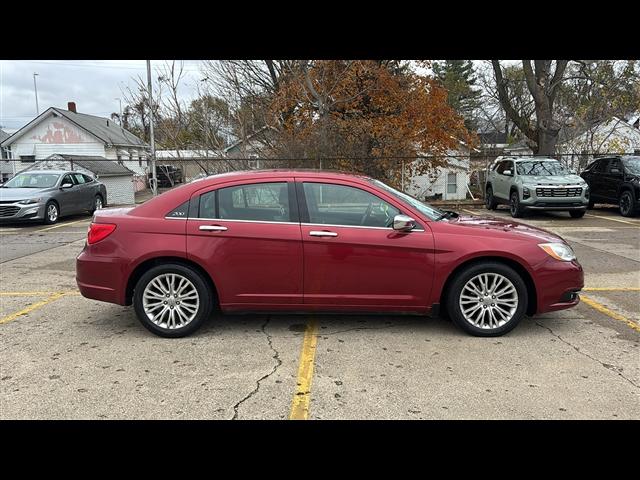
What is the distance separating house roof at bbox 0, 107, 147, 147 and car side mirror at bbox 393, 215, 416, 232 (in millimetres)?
31725

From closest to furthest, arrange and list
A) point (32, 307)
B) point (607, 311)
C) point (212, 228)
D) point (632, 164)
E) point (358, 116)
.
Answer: point (212, 228)
point (607, 311)
point (32, 307)
point (632, 164)
point (358, 116)


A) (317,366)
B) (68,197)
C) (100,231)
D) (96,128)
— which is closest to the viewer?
(317,366)

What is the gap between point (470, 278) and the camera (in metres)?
4.34

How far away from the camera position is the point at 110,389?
344 cm

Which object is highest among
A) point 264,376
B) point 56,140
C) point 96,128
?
point 96,128

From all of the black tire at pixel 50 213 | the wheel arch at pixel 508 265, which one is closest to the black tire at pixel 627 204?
the wheel arch at pixel 508 265

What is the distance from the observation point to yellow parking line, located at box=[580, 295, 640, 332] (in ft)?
15.5

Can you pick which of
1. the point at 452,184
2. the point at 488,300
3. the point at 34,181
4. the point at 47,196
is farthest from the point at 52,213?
the point at 452,184

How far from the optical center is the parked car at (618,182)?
1298cm

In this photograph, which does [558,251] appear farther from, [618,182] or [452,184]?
[452,184]

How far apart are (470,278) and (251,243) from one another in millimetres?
2074

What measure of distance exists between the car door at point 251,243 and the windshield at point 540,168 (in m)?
11.3

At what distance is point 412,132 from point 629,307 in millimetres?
13344

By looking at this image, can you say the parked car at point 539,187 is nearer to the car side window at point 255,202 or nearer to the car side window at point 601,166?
the car side window at point 601,166
